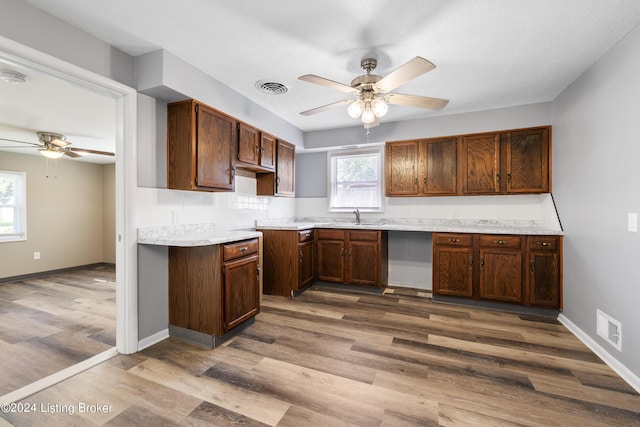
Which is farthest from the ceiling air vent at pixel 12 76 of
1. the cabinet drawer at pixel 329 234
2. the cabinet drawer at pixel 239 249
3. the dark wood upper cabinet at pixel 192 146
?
the cabinet drawer at pixel 329 234

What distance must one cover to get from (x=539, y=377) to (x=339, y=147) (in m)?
3.65

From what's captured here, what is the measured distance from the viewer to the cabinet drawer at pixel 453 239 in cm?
336

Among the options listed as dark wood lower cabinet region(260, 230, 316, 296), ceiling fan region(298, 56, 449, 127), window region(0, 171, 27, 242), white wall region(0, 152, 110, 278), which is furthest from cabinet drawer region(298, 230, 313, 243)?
window region(0, 171, 27, 242)

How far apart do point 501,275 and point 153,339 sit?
3.68 m

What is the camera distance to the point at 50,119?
3543 mm

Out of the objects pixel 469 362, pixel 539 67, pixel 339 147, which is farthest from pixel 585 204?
pixel 339 147

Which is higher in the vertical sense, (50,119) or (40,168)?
(50,119)

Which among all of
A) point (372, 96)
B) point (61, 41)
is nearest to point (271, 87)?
point (372, 96)

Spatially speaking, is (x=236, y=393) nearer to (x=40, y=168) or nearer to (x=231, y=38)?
(x=231, y=38)

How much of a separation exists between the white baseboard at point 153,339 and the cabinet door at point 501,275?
3.44m

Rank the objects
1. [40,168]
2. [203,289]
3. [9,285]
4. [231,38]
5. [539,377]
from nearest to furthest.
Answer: [539,377]
[231,38]
[203,289]
[9,285]
[40,168]

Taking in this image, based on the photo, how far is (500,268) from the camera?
321cm

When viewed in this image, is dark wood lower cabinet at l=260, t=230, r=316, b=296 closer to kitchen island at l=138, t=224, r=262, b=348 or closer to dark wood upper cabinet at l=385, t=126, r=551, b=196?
kitchen island at l=138, t=224, r=262, b=348

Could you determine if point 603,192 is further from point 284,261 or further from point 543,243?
point 284,261
